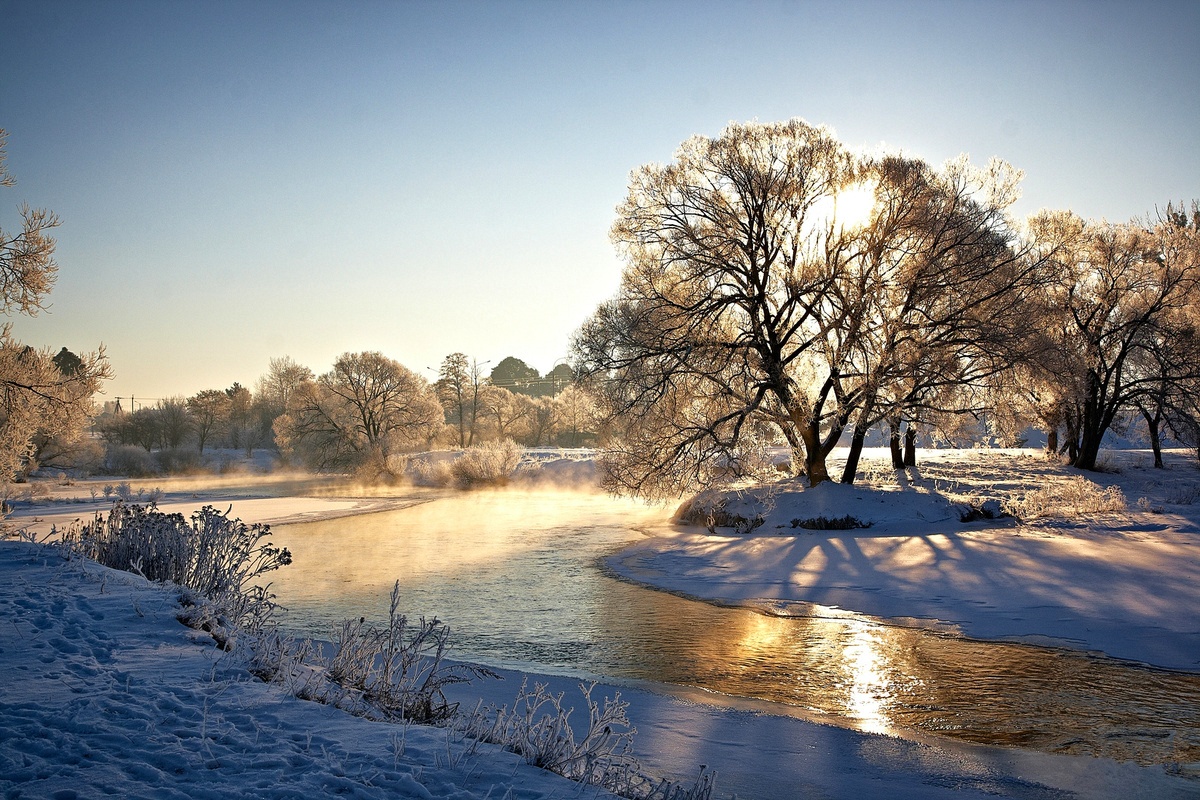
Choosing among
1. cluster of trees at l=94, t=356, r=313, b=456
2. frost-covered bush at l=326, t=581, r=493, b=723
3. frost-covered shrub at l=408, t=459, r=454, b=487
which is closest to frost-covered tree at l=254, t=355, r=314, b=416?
cluster of trees at l=94, t=356, r=313, b=456

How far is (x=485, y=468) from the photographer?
38406mm

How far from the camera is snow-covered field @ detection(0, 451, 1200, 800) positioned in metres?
3.33

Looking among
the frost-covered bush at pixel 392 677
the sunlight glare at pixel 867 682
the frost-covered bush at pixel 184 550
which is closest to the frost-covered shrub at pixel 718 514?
the sunlight glare at pixel 867 682

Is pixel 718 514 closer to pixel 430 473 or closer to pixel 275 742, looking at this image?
pixel 275 742

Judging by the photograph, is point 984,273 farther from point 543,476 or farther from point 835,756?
point 543,476

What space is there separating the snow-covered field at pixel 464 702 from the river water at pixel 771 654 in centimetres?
55

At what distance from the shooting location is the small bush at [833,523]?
1700 centimetres

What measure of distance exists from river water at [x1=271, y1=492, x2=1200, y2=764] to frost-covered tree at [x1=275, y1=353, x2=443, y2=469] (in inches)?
1310

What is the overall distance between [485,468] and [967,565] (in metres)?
28.7

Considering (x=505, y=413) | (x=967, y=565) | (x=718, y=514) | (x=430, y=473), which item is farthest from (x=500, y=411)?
(x=967, y=565)

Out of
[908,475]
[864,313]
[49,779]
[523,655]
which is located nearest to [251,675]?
[49,779]

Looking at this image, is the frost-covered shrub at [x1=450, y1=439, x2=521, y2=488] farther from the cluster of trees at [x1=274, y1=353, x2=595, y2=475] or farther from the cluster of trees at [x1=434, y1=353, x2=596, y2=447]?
the cluster of trees at [x1=434, y1=353, x2=596, y2=447]

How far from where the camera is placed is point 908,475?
2489 centimetres

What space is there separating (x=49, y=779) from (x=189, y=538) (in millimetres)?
5000
